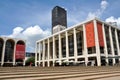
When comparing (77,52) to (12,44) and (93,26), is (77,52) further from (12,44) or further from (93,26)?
(12,44)

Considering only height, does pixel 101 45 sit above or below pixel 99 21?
below

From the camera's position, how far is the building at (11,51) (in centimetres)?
7962

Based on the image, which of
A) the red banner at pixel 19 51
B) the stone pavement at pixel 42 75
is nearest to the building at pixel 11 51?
the red banner at pixel 19 51

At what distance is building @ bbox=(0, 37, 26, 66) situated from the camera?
261ft

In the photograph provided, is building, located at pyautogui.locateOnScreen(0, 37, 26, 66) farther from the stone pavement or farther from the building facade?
the stone pavement

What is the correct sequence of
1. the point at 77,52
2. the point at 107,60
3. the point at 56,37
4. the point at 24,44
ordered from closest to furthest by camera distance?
the point at 107,60 → the point at 77,52 → the point at 56,37 → the point at 24,44

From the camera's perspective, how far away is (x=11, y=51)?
8444 cm

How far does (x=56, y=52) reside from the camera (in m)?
77.1

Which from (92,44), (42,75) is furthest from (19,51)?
(42,75)

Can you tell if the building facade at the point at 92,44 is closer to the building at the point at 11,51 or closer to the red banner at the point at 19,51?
the red banner at the point at 19,51

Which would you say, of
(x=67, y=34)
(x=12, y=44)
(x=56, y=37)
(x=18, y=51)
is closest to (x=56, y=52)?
(x=56, y=37)

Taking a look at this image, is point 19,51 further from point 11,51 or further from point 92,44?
point 92,44

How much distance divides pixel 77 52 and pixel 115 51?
53.0ft

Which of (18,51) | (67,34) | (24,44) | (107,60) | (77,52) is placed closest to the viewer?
(107,60)
